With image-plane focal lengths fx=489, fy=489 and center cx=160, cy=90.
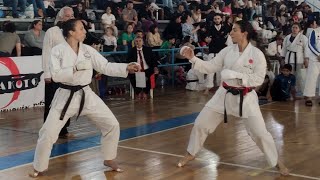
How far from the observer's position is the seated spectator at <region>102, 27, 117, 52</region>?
1181 cm

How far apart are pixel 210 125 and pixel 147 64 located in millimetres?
5861

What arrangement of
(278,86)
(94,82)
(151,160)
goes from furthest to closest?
(278,86) < (94,82) < (151,160)

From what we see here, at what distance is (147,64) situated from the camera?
426 inches

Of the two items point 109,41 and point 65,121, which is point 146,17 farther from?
point 65,121

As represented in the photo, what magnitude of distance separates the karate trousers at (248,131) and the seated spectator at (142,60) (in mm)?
5597

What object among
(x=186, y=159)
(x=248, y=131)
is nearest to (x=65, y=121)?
(x=186, y=159)

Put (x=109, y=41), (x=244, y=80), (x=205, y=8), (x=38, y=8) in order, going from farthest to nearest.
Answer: (x=205, y=8), (x=38, y=8), (x=109, y=41), (x=244, y=80)

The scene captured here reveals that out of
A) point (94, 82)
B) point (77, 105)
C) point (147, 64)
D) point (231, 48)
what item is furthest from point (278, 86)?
point (77, 105)

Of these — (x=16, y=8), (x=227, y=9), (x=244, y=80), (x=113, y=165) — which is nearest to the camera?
(x=244, y=80)

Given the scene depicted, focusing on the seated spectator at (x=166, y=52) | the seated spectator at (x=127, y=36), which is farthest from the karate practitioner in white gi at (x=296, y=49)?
the seated spectator at (x=127, y=36)

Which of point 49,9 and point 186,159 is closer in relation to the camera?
point 186,159

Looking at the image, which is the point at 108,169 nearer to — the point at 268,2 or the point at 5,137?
the point at 5,137

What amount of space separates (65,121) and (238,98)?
5.73 ft

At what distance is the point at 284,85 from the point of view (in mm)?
10414
